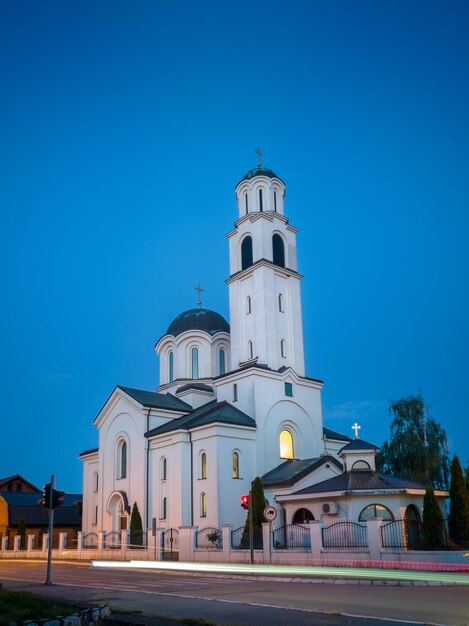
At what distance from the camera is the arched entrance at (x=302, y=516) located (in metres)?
28.9

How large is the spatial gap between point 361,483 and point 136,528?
14.7 m

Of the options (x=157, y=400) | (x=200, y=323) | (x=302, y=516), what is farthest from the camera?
(x=200, y=323)

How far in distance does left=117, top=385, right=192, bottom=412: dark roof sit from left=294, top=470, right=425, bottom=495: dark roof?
13.5 meters

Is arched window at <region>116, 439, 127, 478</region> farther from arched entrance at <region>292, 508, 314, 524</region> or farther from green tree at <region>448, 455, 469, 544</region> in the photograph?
green tree at <region>448, 455, 469, 544</region>

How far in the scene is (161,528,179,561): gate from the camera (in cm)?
3019

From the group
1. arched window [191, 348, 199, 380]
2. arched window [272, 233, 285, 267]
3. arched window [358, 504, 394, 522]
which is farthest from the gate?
arched window [272, 233, 285, 267]

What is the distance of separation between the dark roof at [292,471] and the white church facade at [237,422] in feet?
0.24

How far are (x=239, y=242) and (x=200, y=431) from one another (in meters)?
14.2

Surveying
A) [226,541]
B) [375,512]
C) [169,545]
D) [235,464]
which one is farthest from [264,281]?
[226,541]

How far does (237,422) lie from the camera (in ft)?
114

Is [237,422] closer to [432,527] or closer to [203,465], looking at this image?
[203,465]

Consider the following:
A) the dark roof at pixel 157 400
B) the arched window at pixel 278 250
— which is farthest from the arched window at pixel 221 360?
the arched window at pixel 278 250

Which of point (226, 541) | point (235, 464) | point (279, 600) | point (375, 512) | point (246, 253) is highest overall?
point (246, 253)

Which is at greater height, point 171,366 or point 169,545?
point 171,366
